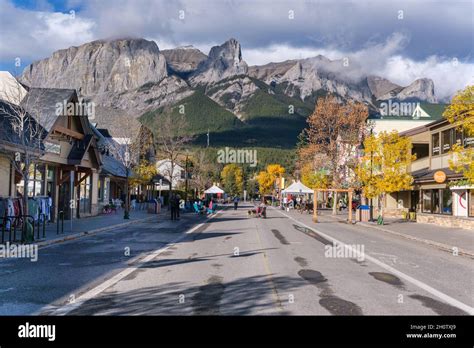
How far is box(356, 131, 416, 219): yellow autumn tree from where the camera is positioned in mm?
33562

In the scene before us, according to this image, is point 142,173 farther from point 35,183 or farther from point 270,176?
point 270,176

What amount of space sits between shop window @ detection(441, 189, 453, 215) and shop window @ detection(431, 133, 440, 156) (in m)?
3.20

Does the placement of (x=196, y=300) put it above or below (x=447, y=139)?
below

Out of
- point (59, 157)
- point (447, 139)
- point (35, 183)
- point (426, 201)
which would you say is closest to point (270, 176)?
point (426, 201)

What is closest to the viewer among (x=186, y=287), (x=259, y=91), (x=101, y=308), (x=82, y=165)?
(x=101, y=308)

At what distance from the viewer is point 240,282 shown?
10406 mm

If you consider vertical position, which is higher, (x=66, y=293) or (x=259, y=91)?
(x=259, y=91)

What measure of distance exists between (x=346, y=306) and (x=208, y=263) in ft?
18.8

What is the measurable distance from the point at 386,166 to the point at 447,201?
448cm

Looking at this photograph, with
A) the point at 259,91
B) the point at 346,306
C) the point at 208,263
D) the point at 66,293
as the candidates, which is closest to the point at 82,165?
the point at 208,263

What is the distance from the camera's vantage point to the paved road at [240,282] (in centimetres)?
809

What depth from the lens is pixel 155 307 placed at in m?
7.99
